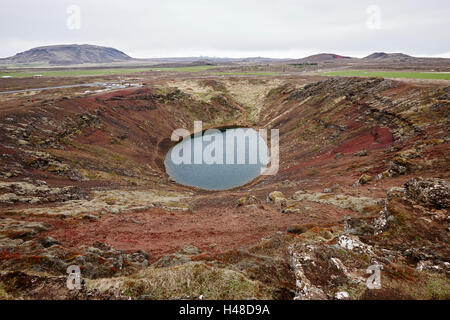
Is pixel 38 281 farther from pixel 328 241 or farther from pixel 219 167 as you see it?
pixel 219 167

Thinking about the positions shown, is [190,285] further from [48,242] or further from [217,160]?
[217,160]

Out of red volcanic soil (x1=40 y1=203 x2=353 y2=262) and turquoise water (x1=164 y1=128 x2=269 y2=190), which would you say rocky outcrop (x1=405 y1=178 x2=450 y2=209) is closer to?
red volcanic soil (x1=40 y1=203 x2=353 y2=262)

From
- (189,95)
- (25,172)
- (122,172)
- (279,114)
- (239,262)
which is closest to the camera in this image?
(239,262)

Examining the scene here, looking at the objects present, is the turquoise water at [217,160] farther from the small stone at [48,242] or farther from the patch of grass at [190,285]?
the patch of grass at [190,285]

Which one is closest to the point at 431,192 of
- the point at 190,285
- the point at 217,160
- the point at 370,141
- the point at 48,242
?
the point at 190,285

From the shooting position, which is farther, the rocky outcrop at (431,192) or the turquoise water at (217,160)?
the turquoise water at (217,160)

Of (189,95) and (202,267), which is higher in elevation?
(189,95)

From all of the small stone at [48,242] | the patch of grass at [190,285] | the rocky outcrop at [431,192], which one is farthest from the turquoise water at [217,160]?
the patch of grass at [190,285]

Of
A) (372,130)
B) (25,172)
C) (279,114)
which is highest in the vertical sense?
(279,114)
